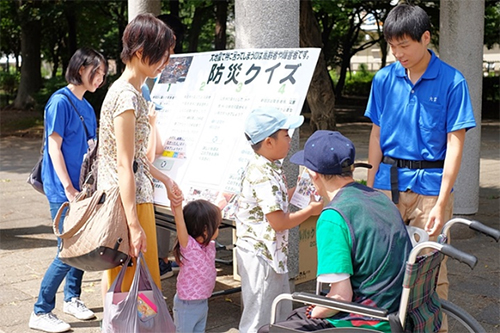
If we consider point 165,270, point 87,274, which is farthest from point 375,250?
point 87,274

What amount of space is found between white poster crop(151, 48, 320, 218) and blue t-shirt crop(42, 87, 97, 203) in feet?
1.94

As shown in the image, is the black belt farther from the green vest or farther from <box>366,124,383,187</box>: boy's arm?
the green vest

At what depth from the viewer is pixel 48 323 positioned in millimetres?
4602

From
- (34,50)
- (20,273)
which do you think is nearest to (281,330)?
(20,273)

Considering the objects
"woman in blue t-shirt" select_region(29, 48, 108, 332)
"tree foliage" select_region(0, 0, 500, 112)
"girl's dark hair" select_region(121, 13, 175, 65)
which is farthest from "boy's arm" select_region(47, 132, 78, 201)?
"tree foliage" select_region(0, 0, 500, 112)

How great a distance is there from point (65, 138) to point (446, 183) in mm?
2541

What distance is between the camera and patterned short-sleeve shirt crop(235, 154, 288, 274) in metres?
3.63

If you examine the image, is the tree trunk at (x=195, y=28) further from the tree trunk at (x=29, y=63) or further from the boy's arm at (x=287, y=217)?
the boy's arm at (x=287, y=217)

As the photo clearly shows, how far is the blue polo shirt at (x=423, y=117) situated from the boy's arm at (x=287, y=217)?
0.51 m

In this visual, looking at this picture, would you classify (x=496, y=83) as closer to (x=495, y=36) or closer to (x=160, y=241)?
(x=495, y=36)

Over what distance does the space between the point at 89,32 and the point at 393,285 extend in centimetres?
3082

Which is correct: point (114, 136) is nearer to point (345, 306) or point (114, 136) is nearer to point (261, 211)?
point (261, 211)

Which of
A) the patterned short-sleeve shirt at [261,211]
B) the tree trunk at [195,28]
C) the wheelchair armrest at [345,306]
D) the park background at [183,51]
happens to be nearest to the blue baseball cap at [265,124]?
the patterned short-sleeve shirt at [261,211]

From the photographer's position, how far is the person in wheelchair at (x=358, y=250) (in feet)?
8.95
